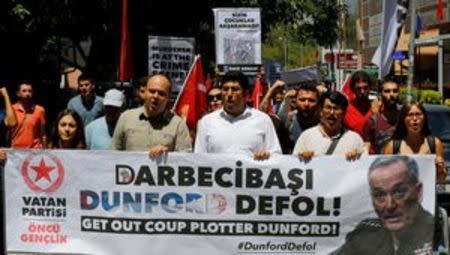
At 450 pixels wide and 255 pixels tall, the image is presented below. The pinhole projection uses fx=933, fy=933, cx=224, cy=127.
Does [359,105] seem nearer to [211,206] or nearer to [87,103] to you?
[211,206]

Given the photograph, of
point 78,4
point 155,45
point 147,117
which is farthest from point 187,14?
point 147,117

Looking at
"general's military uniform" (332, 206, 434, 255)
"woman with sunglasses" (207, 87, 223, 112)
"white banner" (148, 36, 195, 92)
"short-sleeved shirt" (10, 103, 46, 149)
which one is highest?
"white banner" (148, 36, 195, 92)

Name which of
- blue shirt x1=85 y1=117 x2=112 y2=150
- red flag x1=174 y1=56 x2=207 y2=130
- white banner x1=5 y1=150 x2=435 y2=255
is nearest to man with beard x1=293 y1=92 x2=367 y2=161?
white banner x1=5 y1=150 x2=435 y2=255

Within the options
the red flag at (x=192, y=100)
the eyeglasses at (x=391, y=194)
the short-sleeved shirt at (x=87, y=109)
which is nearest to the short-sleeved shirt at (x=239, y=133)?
the eyeglasses at (x=391, y=194)

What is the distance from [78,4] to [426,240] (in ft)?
46.5

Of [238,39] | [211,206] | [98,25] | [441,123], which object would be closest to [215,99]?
[211,206]

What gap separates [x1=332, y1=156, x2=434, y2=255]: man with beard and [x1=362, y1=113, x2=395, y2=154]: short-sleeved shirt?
1144 mm

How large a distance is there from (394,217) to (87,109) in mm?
4579

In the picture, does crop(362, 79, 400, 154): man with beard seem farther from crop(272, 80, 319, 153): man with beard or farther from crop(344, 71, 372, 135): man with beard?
crop(272, 80, 319, 153): man with beard

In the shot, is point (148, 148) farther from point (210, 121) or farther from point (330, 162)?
point (330, 162)

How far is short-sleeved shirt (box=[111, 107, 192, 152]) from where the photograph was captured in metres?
7.12

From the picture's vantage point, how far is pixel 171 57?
1211 centimetres

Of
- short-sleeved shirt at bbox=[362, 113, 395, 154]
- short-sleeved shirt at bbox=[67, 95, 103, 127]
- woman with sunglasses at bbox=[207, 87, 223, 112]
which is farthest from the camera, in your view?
short-sleeved shirt at bbox=[67, 95, 103, 127]

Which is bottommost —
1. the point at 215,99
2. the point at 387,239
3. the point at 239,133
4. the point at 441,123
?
the point at 387,239
